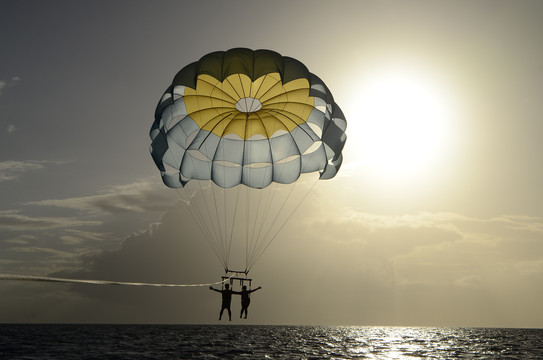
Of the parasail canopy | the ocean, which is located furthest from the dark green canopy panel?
the ocean

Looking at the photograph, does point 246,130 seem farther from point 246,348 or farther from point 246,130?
point 246,348

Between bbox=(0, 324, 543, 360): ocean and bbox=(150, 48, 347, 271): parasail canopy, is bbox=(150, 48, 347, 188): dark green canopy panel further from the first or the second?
bbox=(0, 324, 543, 360): ocean

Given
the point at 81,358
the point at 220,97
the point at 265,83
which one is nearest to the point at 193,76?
the point at 220,97

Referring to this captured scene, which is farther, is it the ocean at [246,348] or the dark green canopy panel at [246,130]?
the ocean at [246,348]

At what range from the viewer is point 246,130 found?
75.6 ft

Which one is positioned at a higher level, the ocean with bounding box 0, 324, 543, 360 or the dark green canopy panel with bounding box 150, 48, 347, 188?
the dark green canopy panel with bounding box 150, 48, 347, 188

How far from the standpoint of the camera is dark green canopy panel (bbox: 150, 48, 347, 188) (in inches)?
874

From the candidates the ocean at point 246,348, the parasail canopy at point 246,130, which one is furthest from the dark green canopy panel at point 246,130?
the ocean at point 246,348

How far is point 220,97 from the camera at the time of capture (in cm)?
2238

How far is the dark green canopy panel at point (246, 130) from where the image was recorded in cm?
2220

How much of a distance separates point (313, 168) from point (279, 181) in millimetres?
1586

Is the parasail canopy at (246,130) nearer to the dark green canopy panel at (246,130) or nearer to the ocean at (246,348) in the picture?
the dark green canopy panel at (246,130)

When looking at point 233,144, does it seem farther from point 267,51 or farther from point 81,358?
point 81,358

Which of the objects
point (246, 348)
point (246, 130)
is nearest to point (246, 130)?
point (246, 130)
